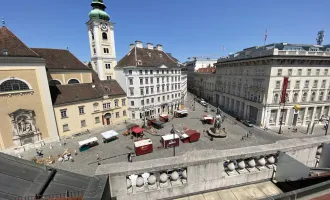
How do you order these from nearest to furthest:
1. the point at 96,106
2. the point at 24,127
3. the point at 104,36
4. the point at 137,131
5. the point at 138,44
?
the point at 24,127 < the point at 137,131 < the point at 96,106 < the point at 104,36 < the point at 138,44

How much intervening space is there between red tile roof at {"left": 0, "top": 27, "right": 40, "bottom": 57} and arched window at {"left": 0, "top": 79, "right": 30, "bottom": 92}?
13.8 ft

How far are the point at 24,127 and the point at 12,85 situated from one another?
291 inches

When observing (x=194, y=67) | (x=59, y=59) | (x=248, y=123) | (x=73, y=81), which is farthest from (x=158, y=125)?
(x=194, y=67)

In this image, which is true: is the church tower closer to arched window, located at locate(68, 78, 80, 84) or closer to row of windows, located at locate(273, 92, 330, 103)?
arched window, located at locate(68, 78, 80, 84)

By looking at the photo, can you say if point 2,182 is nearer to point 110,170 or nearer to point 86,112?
point 110,170

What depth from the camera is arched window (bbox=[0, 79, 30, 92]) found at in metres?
23.5

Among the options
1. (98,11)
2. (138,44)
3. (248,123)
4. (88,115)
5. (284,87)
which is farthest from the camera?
(138,44)

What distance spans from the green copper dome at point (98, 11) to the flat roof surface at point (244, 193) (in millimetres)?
47486

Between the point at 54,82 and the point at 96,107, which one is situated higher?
the point at 54,82

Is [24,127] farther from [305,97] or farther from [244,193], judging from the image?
[305,97]

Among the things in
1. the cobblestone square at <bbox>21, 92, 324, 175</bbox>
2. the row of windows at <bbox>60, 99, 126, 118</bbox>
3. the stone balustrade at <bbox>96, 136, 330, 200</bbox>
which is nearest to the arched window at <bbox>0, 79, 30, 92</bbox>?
the row of windows at <bbox>60, 99, 126, 118</bbox>

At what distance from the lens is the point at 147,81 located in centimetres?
4116

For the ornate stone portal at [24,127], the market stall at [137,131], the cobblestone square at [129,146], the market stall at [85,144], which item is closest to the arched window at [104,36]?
the cobblestone square at [129,146]

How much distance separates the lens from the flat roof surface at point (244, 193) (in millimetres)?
4473
